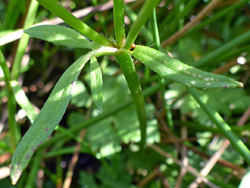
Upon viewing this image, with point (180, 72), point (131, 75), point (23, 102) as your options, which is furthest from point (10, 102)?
point (180, 72)

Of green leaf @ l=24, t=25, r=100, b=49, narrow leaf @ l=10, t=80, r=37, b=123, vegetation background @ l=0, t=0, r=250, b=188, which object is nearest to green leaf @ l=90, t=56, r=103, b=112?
green leaf @ l=24, t=25, r=100, b=49

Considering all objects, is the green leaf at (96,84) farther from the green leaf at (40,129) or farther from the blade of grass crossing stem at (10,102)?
the blade of grass crossing stem at (10,102)

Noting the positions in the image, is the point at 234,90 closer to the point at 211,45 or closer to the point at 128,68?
the point at 211,45

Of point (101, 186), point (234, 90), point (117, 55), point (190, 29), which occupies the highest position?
point (117, 55)

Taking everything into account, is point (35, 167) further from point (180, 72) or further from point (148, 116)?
point (180, 72)

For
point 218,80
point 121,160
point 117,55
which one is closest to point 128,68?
point 117,55

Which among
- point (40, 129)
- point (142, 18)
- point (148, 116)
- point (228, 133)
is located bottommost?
point (148, 116)

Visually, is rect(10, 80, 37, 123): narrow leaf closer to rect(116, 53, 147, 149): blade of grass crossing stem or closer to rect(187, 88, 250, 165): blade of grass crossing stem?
rect(116, 53, 147, 149): blade of grass crossing stem
